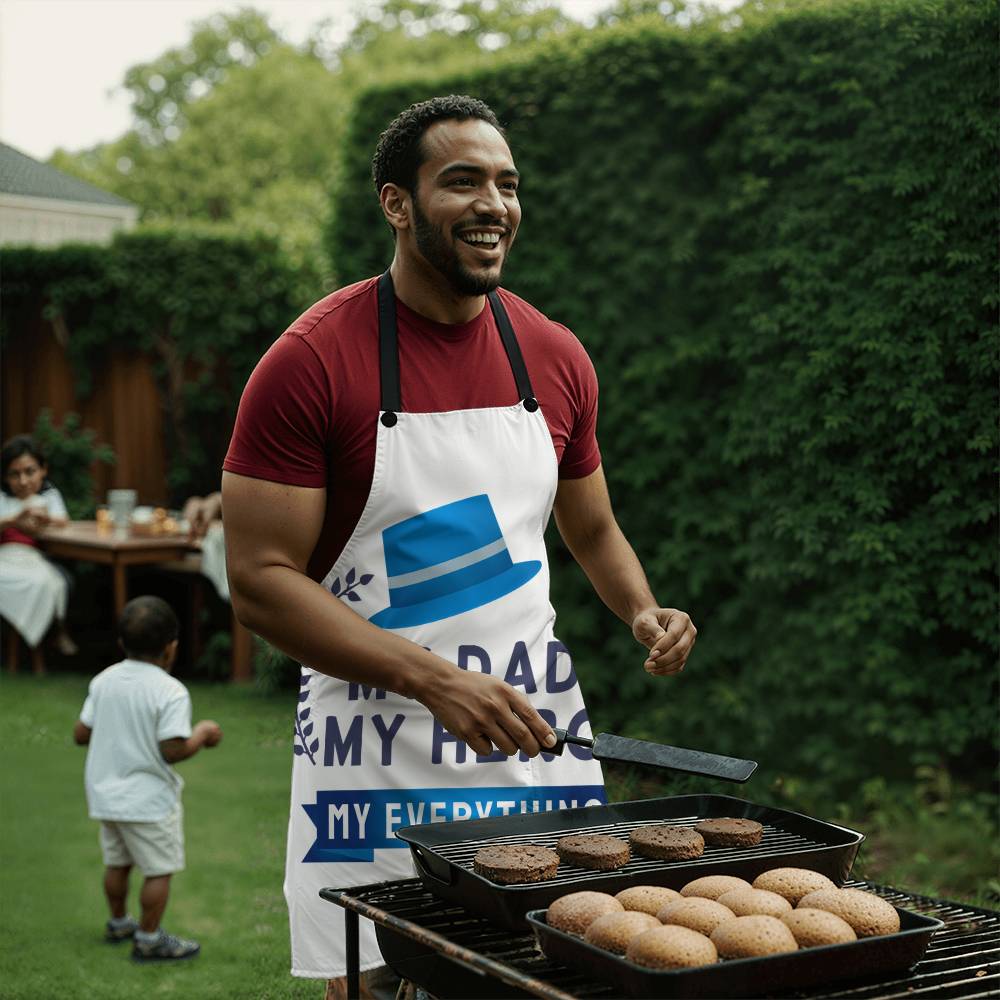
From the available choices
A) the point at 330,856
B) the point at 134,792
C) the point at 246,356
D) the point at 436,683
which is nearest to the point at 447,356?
the point at 436,683

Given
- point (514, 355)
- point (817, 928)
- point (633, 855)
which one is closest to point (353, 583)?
point (514, 355)

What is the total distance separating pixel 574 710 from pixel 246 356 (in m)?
6.79

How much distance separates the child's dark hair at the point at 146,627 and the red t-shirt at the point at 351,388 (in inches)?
82.8

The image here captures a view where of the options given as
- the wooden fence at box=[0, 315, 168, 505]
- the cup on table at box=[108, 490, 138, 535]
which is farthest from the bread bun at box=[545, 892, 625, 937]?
the wooden fence at box=[0, 315, 168, 505]

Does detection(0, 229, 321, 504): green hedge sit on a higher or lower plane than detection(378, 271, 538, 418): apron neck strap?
higher

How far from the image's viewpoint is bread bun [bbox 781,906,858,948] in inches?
66.3

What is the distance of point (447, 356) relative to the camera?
7.97ft

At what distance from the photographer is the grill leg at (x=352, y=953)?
2090 millimetres

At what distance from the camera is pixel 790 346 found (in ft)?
16.2

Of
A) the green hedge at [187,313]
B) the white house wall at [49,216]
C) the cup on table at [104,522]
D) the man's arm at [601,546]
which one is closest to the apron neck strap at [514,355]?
the man's arm at [601,546]

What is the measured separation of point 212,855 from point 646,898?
3647 mm

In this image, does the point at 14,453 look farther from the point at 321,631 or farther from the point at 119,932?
the point at 321,631

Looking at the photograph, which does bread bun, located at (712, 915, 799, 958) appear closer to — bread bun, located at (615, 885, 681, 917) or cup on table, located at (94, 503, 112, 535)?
bread bun, located at (615, 885, 681, 917)

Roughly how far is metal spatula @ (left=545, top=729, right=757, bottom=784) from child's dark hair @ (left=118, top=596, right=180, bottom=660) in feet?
8.33
